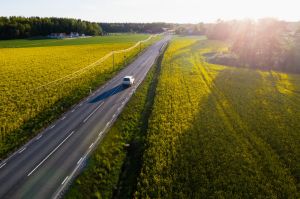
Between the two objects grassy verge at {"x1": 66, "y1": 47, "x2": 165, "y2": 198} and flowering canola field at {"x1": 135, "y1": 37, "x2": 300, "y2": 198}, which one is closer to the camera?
flowering canola field at {"x1": 135, "y1": 37, "x2": 300, "y2": 198}

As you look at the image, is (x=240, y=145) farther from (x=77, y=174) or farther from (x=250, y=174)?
(x=77, y=174)

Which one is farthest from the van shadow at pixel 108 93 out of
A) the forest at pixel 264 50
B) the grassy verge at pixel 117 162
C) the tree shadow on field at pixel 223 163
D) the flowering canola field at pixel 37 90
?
the forest at pixel 264 50

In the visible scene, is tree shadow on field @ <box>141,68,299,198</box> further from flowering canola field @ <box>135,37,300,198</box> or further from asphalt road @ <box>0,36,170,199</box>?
asphalt road @ <box>0,36,170,199</box>

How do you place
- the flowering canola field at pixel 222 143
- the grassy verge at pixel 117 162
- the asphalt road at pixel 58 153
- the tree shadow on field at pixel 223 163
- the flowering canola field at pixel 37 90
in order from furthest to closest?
the flowering canola field at pixel 37 90 < the asphalt road at pixel 58 153 < the grassy verge at pixel 117 162 < the flowering canola field at pixel 222 143 < the tree shadow on field at pixel 223 163

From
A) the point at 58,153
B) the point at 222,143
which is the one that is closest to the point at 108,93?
the point at 58,153

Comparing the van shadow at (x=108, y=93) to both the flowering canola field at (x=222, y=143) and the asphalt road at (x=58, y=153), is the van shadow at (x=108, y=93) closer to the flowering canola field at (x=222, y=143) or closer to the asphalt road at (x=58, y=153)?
the asphalt road at (x=58, y=153)

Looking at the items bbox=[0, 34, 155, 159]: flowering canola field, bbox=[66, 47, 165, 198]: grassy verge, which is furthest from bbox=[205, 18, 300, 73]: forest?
bbox=[66, 47, 165, 198]: grassy verge

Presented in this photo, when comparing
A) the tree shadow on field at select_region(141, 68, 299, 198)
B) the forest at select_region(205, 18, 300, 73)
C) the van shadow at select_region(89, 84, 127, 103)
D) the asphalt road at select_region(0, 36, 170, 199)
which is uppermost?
the forest at select_region(205, 18, 300, 73)
